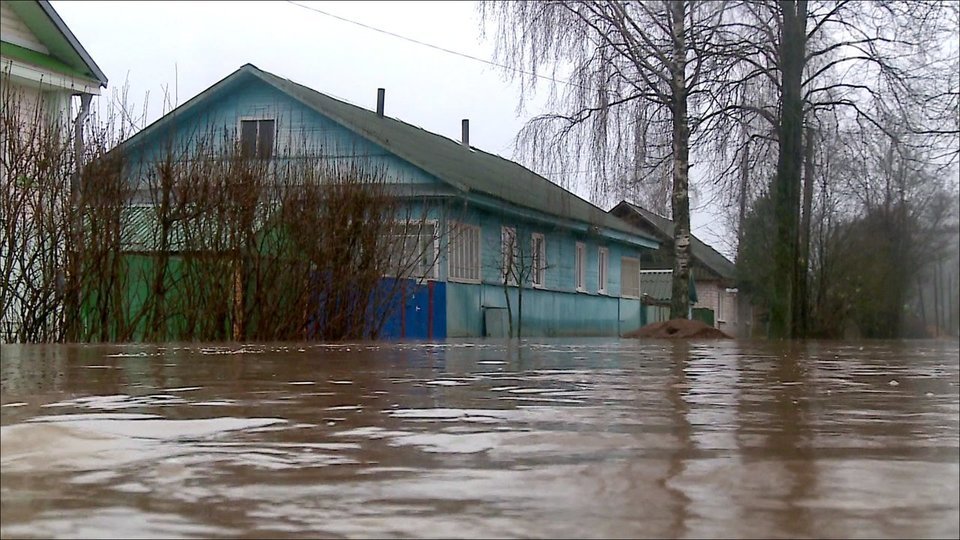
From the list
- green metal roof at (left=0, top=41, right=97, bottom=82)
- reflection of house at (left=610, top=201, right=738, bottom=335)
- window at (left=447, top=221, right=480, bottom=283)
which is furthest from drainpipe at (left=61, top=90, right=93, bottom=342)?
reflection of house at (left=610, top=201, right=738, bottom=335)

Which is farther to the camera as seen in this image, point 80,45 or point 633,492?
point 80,45

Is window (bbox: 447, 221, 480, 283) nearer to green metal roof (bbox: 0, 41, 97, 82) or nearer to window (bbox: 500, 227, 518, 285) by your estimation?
window (bbox: 500, 227, 518, 285)

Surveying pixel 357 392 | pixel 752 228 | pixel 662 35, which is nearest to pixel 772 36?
pixel 662 35

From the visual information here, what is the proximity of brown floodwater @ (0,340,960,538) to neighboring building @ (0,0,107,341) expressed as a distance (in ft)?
17.1

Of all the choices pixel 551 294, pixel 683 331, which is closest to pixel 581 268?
pixel 551 294

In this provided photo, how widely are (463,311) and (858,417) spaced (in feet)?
45.8

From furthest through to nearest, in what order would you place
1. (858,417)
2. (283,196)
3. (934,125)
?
(934,125) → (283,196) → (858,417)

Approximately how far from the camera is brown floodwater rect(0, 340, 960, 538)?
0.95m

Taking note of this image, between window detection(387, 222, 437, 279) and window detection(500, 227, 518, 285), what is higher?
window detection(500, 227, 518, 285)

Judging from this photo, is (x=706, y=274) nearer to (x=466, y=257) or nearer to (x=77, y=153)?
(x=466, y=257)

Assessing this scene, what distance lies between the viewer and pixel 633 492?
1.07 meters

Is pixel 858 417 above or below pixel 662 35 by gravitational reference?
below

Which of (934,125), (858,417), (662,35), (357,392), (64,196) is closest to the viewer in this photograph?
(858,417)

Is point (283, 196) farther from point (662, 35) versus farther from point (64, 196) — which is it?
point (662, 35)
